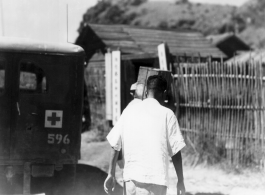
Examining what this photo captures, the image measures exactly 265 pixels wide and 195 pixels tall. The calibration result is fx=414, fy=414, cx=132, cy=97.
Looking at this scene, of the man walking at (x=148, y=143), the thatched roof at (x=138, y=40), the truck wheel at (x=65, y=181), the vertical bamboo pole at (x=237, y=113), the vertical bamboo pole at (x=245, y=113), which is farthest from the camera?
the thatched roof at (x=138, y=40)

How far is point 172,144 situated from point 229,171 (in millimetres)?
4830

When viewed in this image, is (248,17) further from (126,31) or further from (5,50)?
(5,50)

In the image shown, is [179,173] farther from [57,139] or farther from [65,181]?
[65,181]

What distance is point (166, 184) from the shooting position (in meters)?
3.24

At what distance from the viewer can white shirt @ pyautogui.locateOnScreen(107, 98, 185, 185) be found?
322cm

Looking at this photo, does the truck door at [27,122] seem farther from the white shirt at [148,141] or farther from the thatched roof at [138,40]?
the thatched roof at [138,40]

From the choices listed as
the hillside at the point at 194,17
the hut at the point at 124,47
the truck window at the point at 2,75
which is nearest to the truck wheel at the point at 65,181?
the truck window at the point at 2,75

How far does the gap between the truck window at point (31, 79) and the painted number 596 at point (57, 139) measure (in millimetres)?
675

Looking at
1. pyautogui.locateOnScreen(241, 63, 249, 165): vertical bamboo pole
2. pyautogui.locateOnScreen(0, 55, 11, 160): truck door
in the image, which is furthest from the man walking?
pyautogui.locateOnScreen(241, 63, 249, 165): vertical bamboo pole

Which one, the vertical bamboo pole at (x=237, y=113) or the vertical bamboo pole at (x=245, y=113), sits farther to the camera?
the vertical bamboo pole at (x=237, y=113)

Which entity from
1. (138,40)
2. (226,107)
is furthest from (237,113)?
(138,40)

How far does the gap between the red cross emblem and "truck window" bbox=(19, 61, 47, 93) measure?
344 mm

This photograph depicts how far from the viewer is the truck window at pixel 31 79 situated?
19.8 ft

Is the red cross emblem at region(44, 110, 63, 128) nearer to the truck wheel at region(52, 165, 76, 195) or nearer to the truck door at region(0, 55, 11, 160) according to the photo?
the truck door at region(0, 55, 11, 160)
